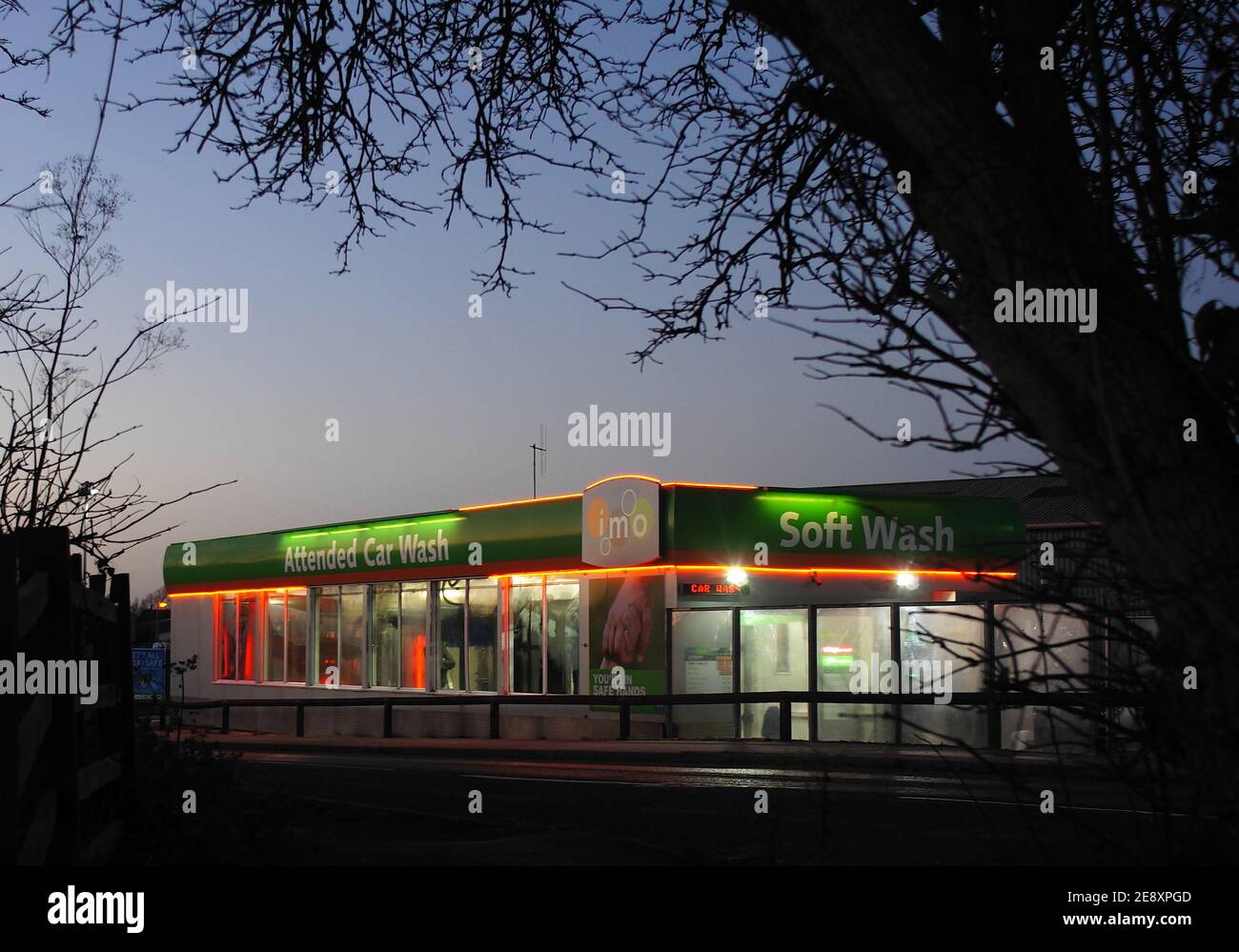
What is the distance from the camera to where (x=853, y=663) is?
24.5 meters

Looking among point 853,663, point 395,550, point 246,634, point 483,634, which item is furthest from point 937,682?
point 246,634

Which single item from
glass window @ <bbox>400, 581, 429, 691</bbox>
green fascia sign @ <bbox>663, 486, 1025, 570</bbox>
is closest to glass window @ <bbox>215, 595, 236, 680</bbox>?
glass window @ <bbox>400, 581, 429, 691</bbox>

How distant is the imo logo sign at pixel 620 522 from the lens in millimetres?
26594

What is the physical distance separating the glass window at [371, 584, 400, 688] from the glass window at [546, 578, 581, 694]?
6204mm

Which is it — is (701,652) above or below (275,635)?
above

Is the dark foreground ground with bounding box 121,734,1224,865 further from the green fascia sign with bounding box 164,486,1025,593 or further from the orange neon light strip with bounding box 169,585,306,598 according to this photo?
the orange neon light strip with bounding box 169,585,306,598

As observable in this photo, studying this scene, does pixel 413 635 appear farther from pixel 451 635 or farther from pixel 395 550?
pixel 395 550

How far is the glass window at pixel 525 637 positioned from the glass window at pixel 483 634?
0.62m

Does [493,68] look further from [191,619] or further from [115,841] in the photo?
[191,619]

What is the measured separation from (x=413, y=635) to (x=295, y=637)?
599 centimetres

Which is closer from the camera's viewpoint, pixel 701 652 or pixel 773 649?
pixel 773 649

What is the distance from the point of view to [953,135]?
3758mm

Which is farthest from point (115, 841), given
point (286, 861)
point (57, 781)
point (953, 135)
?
point (953, 135)

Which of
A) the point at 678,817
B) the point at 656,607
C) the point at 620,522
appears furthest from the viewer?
the point at 620,522
